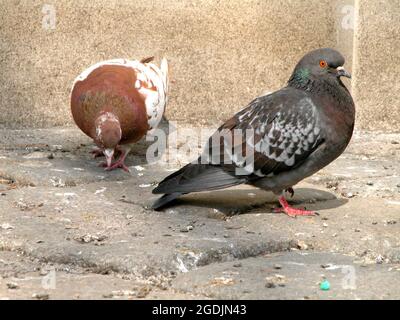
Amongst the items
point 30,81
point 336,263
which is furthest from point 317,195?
point 30,81

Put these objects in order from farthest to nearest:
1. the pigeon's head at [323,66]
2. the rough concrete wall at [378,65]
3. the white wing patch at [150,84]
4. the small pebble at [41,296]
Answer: the rough concrete wall at [378,65]
the white wing patch at [150,84]
the pigeon's head at [323,66]
the small pebble at [41,296]

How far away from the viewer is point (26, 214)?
12.0 ft

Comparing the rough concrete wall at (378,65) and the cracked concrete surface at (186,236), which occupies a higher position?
the rough concrete wall at (378,65)

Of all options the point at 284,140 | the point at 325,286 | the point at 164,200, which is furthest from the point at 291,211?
the point at 325,286

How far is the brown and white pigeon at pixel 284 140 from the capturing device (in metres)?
3.78

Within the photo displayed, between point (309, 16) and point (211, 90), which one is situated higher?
point (309, 16)

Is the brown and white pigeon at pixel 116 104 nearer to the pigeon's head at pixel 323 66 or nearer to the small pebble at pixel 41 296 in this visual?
the pigeon's head at pixel 323 66

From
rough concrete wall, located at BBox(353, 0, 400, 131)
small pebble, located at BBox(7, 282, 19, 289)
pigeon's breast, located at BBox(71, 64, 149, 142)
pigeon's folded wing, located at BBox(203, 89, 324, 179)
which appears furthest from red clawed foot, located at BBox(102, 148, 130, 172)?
small pebble, located at BBox(7, 282, 19, 289)

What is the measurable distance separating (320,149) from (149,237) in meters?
0.91

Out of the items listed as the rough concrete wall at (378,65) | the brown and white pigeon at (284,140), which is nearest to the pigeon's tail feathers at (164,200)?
the brown and white pigeon at (284,140)

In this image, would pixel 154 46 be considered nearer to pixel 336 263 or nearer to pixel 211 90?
Answer: pixel 211 90

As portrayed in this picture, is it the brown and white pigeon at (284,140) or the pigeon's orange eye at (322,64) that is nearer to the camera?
the brown and white pigeon at (284,140)

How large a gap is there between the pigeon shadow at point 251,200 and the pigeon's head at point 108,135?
27.4 inches
